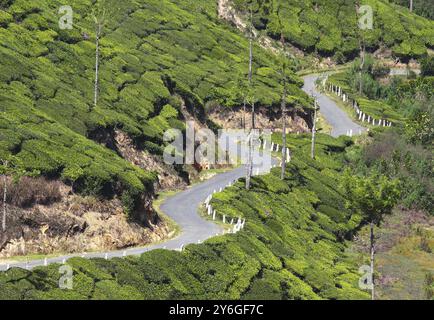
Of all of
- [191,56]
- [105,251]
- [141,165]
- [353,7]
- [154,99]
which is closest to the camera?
[105,251]

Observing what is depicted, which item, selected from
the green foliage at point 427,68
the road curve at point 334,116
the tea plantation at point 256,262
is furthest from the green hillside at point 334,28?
the tea plantation at point 256,262

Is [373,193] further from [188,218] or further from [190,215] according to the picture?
[190,215]

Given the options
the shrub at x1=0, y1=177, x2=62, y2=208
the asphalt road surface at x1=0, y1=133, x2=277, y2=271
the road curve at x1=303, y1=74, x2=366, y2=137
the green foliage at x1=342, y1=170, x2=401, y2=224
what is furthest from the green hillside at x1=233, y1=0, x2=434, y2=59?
the shrub at x1=0, y1=177, x2=62, y2=208

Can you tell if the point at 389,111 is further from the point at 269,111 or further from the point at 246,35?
the point at 246,35

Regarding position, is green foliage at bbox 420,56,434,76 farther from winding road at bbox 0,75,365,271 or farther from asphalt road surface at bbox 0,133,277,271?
asphalt road surface at bbox 0,133,277,271

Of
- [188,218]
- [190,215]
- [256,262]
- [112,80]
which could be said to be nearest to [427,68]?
[112,80]

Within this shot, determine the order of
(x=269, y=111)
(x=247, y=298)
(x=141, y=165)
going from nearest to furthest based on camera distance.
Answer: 1. (x=247, y=298)
2. (x=141, y=165)
3. (x=269, y=111)
